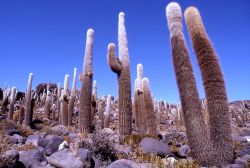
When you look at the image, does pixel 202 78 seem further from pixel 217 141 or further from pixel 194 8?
pixel 194 8

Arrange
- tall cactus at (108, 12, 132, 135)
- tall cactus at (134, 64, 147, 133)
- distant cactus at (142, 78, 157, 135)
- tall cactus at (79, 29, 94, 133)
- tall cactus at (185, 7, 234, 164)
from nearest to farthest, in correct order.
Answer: tall cactus at (185, 7, 234, 164), tall cactus at (108, 12, 132, 135), distant cactus at (142, 78, 157, 135), tall cactus at (79, 29, 94, 133), tall cactus at (134, 64, 147, 133)

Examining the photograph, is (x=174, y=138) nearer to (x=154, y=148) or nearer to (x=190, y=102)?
(x=154, y=148)

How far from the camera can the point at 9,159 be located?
8062 millimetres

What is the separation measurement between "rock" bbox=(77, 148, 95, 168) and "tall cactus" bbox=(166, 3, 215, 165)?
2.98 metres

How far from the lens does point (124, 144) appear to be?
1185cm

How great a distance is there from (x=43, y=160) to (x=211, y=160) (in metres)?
4.86

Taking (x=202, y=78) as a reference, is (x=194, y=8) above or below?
above

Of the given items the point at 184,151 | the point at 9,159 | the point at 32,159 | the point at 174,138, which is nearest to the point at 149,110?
the point at 174,138

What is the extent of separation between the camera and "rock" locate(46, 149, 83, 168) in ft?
27.7

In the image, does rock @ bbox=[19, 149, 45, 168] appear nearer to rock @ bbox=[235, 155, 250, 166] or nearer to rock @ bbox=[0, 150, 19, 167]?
rock @ bbox=[0, 150, 19, 167]

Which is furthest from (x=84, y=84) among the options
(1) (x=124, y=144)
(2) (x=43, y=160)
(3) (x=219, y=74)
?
(3) (x=219, y=74)

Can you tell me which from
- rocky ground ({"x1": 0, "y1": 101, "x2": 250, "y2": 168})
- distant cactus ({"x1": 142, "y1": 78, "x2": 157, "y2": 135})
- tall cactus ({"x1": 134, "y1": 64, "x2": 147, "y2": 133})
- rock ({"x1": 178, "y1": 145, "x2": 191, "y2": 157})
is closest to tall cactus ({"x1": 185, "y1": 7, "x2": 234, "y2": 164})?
rocky ground ({"x1": 0, "y1": 101, "x2": 250, "y2": 168})

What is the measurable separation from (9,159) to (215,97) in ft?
19.5

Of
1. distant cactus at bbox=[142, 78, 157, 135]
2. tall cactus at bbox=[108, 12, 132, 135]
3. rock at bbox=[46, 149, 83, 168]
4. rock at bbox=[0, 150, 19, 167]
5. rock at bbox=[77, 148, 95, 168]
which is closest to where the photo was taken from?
rock at bbox=[0, 150, 19, 167]
